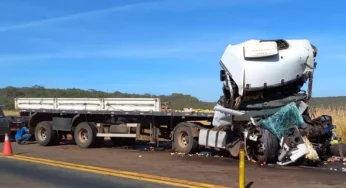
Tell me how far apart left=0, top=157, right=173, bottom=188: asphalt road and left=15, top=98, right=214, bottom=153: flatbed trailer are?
4.78 meters

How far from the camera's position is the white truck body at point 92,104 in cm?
1689

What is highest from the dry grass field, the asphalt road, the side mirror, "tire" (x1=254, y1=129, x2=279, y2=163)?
the side mirror

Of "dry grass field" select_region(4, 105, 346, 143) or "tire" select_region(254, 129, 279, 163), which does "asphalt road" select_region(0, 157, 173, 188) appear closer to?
"tire" select_region(254, 129, 279, 163)

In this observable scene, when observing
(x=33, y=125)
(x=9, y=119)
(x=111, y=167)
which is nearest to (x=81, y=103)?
(x=33, y=125)

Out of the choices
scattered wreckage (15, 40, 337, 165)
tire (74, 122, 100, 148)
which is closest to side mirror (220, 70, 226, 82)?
scattered wreckage (15, 40, 337, 165)

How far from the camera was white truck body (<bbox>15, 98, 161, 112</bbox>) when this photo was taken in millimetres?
16891

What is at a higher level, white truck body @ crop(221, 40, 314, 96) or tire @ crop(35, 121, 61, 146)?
white truck body @ crop(221, 40, 314, 96)

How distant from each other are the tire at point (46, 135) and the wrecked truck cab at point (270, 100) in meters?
8.80

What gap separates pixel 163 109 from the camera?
16.7 metres

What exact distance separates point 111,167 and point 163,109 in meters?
4.89

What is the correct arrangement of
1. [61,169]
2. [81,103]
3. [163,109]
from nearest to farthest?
[61,169] → [163,109] → [81,103]

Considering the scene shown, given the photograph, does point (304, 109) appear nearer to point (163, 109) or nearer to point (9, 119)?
point (163, 109)

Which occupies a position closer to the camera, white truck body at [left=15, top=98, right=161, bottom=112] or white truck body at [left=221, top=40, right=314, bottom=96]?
white truck body at [left=221, top=40, right=314, bottom=96]

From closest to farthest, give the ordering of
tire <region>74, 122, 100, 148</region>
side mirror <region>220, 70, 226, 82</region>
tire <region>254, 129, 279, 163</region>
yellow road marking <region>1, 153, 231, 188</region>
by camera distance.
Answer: yellow road marking <region>1, 153, 231, 188</region>
tire <region>254, 129, 279, 163</region>
side mirror <region>220, 70, 226, 82</region>
tire <region>74, 122, 100, 148</region>
